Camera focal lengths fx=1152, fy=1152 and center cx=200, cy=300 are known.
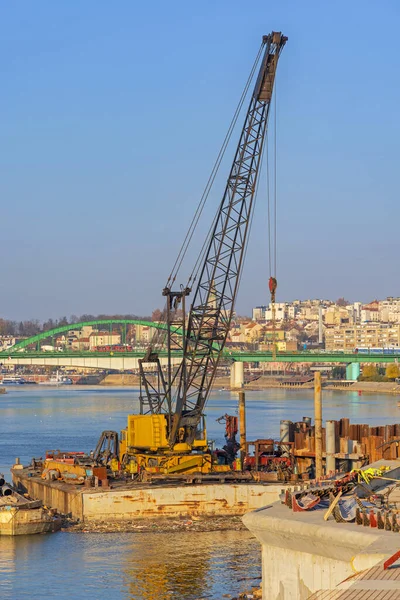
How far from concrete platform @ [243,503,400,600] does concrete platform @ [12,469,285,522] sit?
53.6 ft

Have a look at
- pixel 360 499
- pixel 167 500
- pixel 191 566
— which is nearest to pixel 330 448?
pixel 167 500

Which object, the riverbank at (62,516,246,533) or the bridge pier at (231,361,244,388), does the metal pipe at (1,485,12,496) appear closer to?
the riverbank at (62,516,246,533)

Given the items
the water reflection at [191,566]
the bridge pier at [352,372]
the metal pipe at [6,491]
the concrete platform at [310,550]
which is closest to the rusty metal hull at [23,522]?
the metal pipe at [6,491]

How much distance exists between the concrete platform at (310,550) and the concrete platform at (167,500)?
1634cm

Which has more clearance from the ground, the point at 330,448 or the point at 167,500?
the point at 330,448

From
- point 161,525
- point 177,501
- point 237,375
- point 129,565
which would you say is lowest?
point 129,565

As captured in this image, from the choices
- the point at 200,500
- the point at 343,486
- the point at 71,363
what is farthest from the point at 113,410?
the point at 343,486

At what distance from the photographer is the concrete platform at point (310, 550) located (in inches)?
693

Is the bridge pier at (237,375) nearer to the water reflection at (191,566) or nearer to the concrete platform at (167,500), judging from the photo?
the concrete platform at (167,500)

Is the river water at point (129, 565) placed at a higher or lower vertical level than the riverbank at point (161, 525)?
lower

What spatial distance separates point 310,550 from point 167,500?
1859 cm

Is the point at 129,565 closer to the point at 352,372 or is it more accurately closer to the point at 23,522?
the point at 23,522

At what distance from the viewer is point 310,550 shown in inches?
746

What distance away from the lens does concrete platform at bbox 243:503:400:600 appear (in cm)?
1760
